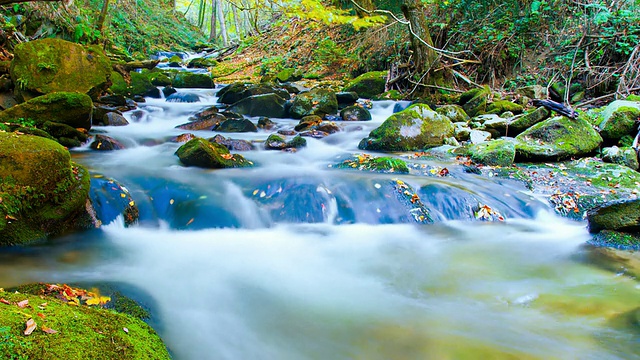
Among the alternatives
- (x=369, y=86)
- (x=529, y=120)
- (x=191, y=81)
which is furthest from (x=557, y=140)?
(x=191, y=81)

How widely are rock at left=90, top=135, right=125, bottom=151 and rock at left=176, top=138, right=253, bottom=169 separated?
66.3 inches

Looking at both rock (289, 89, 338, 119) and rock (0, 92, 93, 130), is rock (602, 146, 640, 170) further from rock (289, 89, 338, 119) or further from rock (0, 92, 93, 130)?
rock (0, 92, 93, 130)

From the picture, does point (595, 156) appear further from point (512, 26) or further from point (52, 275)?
point (52, 275)

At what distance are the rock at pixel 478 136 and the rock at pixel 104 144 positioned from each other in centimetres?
720

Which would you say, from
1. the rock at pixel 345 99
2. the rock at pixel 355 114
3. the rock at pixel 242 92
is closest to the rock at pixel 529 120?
the rock at pixel 355 114

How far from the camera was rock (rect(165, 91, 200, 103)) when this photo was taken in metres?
12.8

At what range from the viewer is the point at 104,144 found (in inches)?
298

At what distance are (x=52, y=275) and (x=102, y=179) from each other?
1.88 m

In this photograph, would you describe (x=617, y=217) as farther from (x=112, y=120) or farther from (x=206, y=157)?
(x=112, y=120)

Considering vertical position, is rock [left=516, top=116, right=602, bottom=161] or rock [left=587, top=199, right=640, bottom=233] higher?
rock [left=516, top=116, right=602, bottom=161]

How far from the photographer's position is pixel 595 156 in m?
7.24

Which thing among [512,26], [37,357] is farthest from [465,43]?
[37,357]

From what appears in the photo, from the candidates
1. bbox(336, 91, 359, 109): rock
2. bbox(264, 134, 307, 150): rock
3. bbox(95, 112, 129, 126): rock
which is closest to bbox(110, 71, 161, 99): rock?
bbox(95, 112, 129, 126): rock

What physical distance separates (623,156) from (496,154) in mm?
2051
